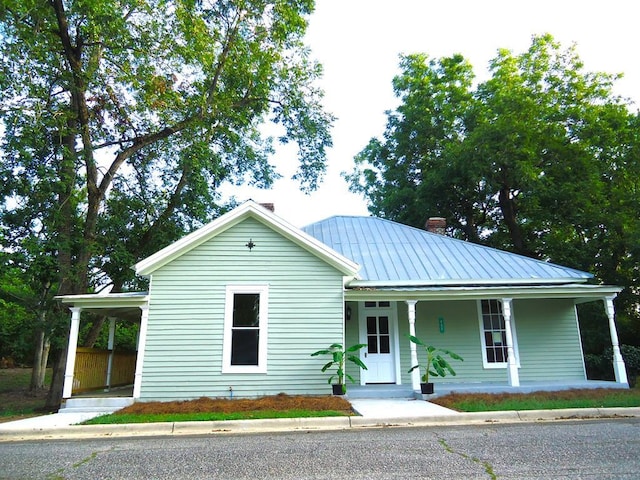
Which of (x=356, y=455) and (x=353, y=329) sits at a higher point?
(x=353, y=329)

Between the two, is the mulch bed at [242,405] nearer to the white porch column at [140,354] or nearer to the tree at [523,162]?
the white porch column at [140,354]

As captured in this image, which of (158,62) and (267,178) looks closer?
(158,62)

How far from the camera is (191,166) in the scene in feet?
48.8

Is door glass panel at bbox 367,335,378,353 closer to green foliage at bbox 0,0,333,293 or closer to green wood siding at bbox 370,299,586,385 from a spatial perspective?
green wood siding at bbox 370,299,586,385

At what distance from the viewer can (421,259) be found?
13797 mm

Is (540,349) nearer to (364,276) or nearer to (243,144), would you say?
(364,276)

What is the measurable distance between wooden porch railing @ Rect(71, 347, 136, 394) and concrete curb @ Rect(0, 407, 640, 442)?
376 centimetres

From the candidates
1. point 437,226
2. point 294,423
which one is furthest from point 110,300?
point 437,226

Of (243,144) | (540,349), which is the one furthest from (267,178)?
(540,349)

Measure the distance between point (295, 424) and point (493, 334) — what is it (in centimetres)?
746

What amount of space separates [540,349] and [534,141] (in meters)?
12.8

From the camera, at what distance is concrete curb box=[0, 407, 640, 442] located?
23.4 ft

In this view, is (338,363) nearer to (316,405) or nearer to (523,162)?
(316,405)

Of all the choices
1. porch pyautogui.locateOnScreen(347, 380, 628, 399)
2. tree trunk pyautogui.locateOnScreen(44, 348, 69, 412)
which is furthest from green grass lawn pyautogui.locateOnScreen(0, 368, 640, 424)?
tree trunk pyautogui.locateOnScreen(44, 348, 69, 412)
